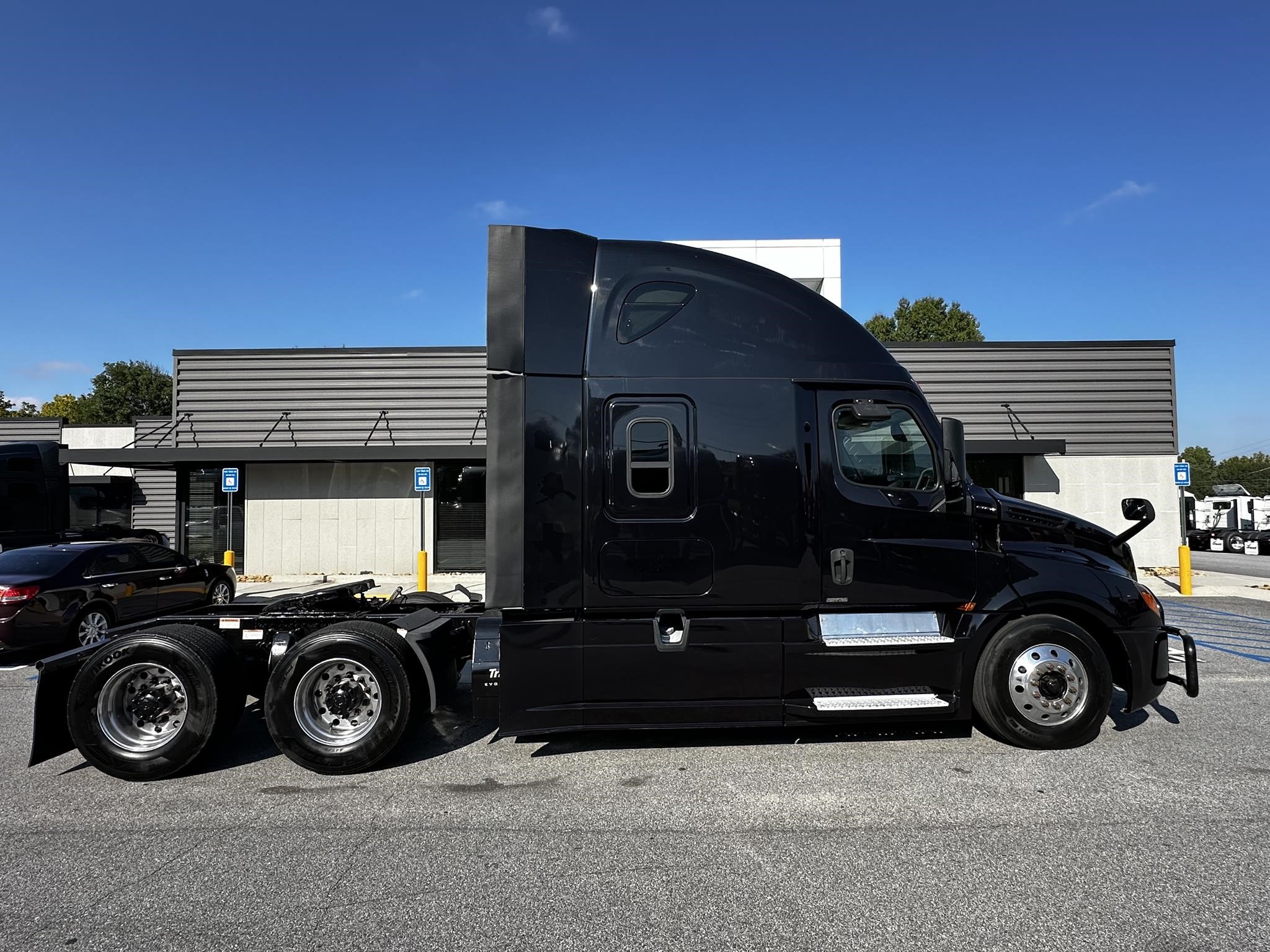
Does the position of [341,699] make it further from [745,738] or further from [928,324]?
[928,324]

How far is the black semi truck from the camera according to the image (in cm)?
479

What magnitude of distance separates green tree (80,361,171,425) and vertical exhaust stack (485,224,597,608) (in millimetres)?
65185

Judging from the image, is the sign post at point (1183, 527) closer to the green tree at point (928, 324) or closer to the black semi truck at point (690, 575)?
the black semi truck at point (690, 575)

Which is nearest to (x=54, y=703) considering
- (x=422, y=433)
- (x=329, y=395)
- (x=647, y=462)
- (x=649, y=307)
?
(x=647, y=462)

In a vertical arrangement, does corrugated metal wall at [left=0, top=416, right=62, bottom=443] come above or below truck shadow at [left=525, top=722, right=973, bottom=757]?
above

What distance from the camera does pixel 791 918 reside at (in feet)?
10.1

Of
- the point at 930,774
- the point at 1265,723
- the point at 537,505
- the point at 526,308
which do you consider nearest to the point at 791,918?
the point at 930,774

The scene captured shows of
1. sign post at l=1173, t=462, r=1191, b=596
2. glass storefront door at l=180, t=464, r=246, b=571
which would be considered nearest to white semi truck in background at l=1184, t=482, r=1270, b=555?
sign post at l=1173, t=462, r=1191, b=596

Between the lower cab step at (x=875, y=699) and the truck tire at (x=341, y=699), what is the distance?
2.80 m

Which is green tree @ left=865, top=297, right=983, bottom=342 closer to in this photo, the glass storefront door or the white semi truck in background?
the white semi truck in background

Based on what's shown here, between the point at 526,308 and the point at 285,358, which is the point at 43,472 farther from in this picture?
the point at 526,308

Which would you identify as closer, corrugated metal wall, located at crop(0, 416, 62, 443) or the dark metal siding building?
the dark metal siding building

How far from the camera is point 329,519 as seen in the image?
17578mm

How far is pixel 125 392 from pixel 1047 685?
70161 mm
